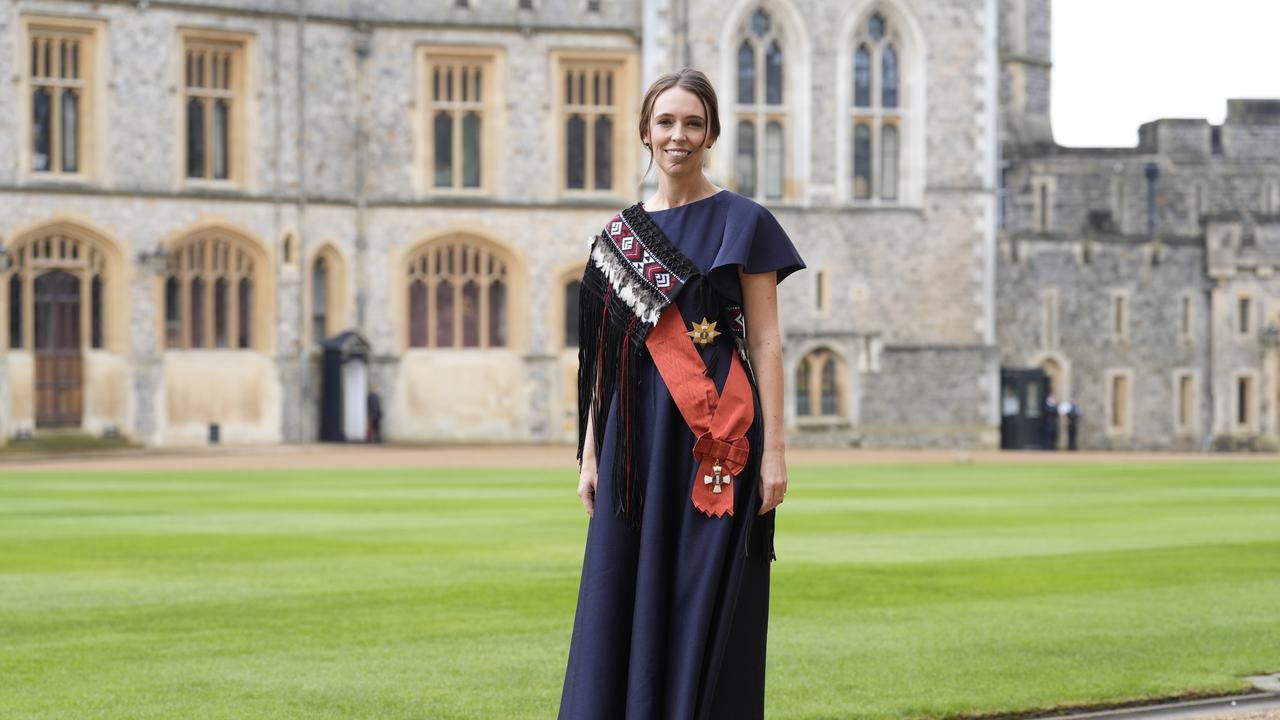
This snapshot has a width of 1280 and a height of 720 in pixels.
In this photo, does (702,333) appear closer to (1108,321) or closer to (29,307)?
(29,307)

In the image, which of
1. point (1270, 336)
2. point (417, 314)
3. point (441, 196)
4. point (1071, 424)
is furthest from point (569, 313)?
point (1270, 336)

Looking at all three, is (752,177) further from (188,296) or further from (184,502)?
(184,502)

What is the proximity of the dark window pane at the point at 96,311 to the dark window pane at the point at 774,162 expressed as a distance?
12.8 m

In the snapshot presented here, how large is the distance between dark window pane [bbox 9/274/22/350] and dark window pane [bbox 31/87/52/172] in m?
2.05

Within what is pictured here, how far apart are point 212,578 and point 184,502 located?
7908 millimetres

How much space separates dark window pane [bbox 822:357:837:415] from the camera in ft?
129

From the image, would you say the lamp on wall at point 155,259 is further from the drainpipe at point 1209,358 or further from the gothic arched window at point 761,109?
the drainpipe at point 1209,358

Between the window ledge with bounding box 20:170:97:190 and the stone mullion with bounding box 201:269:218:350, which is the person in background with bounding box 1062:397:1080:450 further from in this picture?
the window ledge with bounding box 20:170:97:190

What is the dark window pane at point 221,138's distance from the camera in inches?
1442

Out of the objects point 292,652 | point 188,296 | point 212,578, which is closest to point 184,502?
point 212,578

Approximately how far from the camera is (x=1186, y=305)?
4469 centimetres

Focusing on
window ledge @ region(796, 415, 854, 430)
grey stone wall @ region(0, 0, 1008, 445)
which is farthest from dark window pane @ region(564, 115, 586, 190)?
window ledge @ region(796, 415, 854, 430)

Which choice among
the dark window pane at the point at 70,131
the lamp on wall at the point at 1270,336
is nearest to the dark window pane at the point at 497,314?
the dark window pane at the point at 70,131

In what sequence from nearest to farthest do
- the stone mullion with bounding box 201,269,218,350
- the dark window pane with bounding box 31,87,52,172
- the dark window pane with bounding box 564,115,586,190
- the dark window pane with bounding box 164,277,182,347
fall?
the dark window pane with bounding box 31,87,52,172, the dark window pane with bounding box 164,277,182,347, the stone mullion with bounding box 201,269,218,350, the dark window pane with bounding box 564,115,586,190
